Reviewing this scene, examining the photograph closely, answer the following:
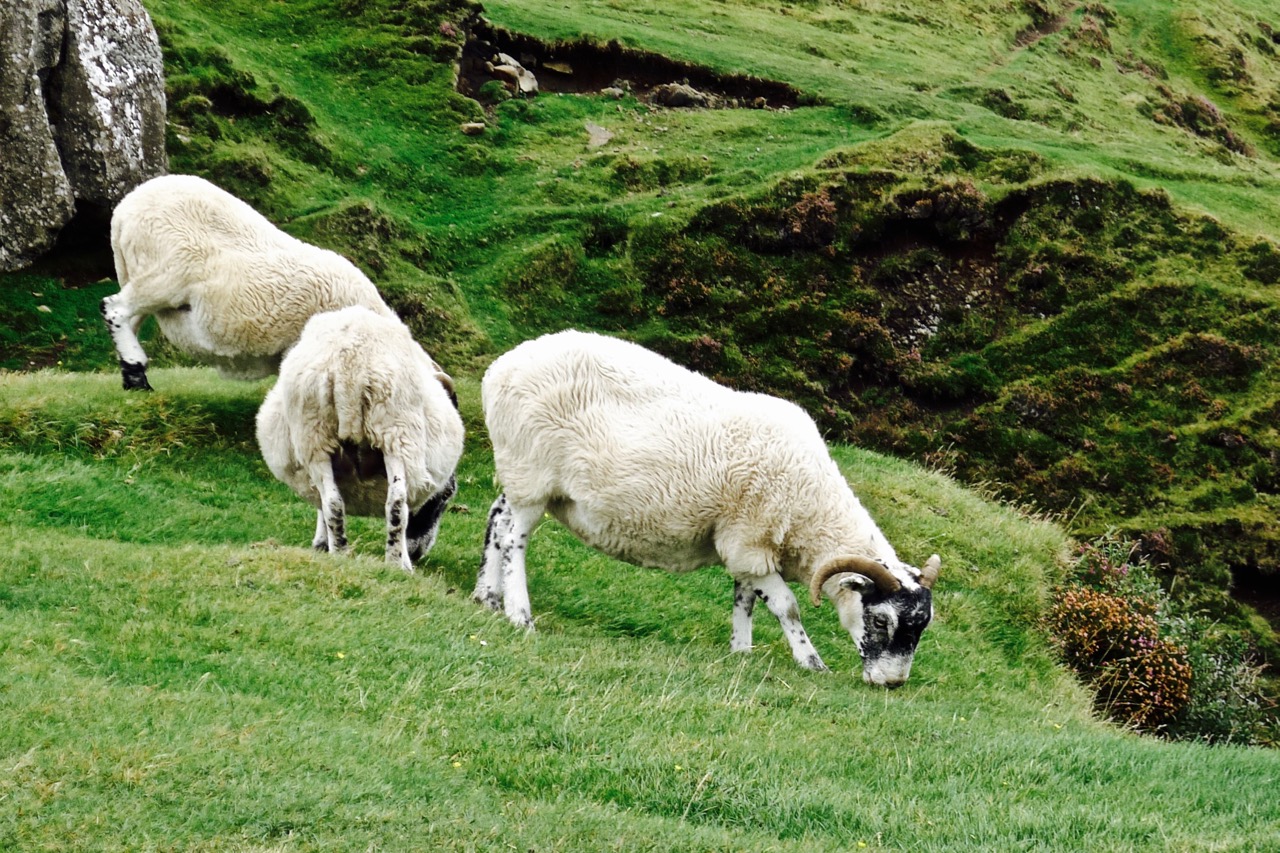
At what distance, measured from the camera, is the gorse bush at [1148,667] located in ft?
47.6

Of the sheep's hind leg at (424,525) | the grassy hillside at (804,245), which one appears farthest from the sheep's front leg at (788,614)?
the grassy hillside at (804,245)

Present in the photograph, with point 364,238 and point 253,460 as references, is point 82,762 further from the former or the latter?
point 364,238

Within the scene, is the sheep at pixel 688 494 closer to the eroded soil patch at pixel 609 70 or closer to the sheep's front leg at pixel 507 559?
the sheep's front leg at pixel 507 559

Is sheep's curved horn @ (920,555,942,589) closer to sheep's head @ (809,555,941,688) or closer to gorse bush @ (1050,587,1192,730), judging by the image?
sheep's head @ (809,555,941,688)

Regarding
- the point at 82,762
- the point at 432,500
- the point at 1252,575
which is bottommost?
the point at 1252,575

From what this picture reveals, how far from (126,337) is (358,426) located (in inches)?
229

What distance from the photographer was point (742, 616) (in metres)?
10.5

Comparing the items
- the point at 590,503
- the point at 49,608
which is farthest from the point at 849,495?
the point at 49,608

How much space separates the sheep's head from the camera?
9625 mm

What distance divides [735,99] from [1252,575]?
20424mm

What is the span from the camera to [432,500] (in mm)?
11156

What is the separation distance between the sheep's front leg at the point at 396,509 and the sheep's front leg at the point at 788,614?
3.12 meters

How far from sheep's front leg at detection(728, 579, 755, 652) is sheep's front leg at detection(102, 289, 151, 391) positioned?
26.7ft

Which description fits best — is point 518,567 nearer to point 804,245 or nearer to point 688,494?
point 688,494
